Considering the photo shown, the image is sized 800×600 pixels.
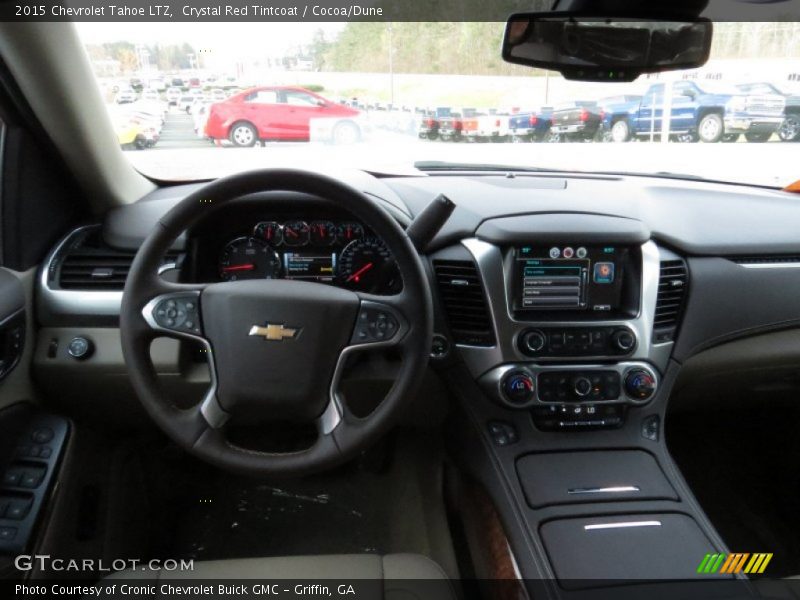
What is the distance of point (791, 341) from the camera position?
2.61 m

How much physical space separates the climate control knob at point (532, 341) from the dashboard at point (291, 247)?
48cm

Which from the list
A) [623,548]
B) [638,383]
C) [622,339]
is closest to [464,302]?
[622,339]

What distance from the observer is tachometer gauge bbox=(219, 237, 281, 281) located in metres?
2.29

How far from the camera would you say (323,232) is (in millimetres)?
2285

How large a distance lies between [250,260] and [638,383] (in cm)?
136

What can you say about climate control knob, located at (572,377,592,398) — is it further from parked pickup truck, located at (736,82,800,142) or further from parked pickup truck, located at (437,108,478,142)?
parked pickup truck, located at (736,82,800,142)

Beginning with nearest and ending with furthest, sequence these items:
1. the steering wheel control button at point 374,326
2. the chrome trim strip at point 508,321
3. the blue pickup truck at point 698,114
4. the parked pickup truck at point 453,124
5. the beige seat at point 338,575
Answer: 1. the beige seat at point 338,575
2. the steering wheel control button at point 374,326
3. the chrome trim strip at point 508,321
4. the parked pickup truck at point 453,124
5. the blue pickup truck at point 698,114

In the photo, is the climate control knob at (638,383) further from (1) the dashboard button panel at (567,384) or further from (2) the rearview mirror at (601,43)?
(2) the rearview mirror at (601,43)

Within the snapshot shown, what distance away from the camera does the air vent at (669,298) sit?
232 cm

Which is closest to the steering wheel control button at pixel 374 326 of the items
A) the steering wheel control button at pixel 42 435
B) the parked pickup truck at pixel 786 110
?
the steering wheel control button at pixel 42 435

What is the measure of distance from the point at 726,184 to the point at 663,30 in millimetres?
1179

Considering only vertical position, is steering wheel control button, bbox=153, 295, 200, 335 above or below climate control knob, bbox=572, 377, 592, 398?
above

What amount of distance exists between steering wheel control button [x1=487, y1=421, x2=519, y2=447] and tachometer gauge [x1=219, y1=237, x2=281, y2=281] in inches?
35.6

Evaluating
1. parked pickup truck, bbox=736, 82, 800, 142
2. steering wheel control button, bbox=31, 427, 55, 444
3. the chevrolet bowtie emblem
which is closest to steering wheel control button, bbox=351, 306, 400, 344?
the chevrolet bowtie emblem
